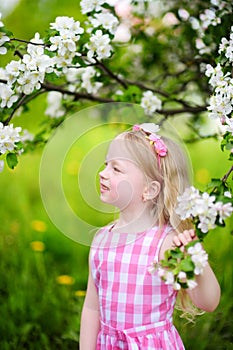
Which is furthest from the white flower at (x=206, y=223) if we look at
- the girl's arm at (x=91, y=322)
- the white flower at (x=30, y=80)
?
the white flower at (x=30, y=80)

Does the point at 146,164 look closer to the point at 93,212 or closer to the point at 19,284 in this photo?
the point at 93,212

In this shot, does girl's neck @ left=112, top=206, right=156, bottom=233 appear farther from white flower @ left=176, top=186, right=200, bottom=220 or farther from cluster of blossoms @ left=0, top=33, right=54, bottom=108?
cluster of blossoms @ left=0, top=33, right=54, bottom=108

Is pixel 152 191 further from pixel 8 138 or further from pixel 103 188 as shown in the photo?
pixel 8 138

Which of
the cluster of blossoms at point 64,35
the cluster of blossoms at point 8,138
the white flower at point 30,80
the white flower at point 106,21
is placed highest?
the white flower at point 106,21

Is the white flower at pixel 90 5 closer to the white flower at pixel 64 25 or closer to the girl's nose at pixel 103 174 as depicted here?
the white flower at pixel 64 25

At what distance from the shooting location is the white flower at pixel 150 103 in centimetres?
225

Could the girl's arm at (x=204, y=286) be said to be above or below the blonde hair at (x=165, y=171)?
below

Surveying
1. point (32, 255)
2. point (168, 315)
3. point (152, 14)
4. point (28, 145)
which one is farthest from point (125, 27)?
point (168, 315)

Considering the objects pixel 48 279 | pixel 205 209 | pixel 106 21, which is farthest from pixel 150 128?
pixel 48 279

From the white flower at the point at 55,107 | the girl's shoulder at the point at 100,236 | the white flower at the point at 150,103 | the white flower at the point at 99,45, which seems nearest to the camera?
the girl's shoulder at the point at 100,236

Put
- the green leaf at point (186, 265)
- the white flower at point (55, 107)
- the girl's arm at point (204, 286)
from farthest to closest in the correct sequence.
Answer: the white flower at point (55, 107) → the girl's arm at point (204, 286) → the green leaf at point (186, 265)

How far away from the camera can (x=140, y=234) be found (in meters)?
1.63

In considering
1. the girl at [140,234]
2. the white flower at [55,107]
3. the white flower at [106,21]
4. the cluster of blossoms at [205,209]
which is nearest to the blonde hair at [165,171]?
the girl at [140,234]

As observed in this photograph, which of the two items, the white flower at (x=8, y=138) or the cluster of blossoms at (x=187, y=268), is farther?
the white flower at (x=8, y=138)
